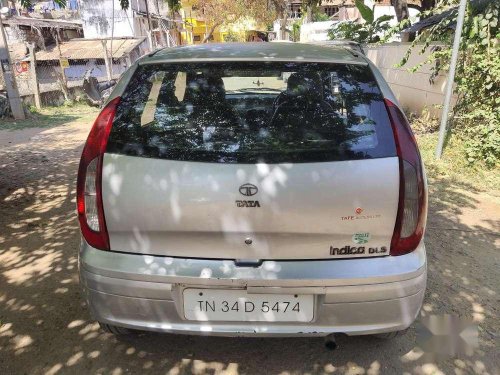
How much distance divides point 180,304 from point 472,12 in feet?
20.3

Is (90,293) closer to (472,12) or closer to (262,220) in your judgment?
(262,220)

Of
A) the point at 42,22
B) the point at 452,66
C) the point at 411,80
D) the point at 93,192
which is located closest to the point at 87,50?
the point at 42,22

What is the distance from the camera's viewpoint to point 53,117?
12.2 metres

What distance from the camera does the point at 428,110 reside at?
28.0 ft

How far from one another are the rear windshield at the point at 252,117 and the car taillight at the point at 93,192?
0.06 m

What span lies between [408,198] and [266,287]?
2.42ft

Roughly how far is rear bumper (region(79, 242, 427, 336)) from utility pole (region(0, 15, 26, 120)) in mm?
10603

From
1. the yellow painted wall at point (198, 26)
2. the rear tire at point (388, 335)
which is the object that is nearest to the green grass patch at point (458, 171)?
the rear tire at point (388, 335)

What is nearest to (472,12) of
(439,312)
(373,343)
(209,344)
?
(439,312)

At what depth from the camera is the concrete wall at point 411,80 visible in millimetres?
8273

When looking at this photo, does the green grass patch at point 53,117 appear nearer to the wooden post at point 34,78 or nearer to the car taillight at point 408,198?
the wooden post at point 34,78

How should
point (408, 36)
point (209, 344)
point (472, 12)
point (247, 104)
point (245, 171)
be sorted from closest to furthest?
1. point (245, 171)
2. point (247, 104)
3. point (209, 344)
4. point (472, 12)
5. point (408, 36)

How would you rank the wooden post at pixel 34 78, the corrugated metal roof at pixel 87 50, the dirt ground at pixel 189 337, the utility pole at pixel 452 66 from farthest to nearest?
the corrugated metal roof at pixel 87 50 → the wooden post at pixel 34 78 → the utility pole at pixel 452 66 → the dirt ground at pixel 189 337

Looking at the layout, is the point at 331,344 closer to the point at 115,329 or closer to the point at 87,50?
the point at 115,329
